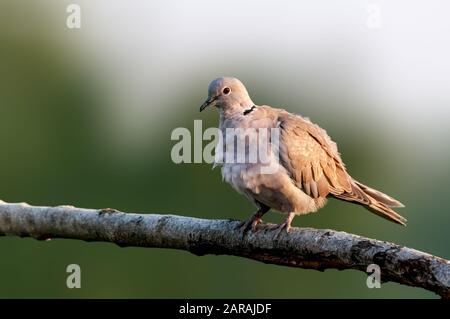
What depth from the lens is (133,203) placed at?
32.2 meters

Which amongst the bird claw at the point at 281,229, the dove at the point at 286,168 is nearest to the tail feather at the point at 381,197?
the dove at the point at 286,168

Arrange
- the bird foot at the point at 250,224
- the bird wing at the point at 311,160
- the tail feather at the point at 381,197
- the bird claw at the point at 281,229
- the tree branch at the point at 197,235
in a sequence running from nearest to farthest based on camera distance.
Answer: the tree branch at the point at 197,235 < the bird claw at the point at 281,229 < the bird foot at the point at 250,224 < the bird wing at the point at 311,160 < the tail feather at the point at 381,197

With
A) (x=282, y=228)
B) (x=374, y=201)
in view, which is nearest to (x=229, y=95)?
(x=374, y=201)

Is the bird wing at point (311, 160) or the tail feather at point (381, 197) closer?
the bird wing at point (311, 160)

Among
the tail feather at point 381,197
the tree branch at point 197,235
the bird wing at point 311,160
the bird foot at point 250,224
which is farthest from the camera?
the tail feather at point 381,197

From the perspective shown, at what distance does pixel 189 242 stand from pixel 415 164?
55.6m

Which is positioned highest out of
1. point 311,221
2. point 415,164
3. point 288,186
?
point 415,164

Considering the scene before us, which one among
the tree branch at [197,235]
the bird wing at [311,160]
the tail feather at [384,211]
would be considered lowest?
the tree branch at [197,235]

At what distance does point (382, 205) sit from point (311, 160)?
0.96 metres

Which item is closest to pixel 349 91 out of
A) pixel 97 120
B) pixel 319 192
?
pixel 97 120

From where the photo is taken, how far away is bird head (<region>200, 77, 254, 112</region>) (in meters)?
9.28

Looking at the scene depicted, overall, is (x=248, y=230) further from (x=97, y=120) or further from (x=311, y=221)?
(x=97, y=120)

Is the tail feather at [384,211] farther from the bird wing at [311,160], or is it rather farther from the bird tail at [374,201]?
the bird wing at [311,160]

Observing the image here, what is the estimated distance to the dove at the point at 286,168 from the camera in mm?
8594
